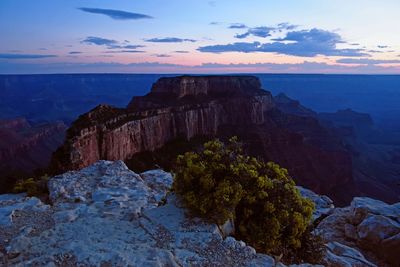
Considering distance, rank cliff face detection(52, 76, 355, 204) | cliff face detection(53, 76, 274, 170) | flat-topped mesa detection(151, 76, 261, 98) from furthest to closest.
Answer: flat-topped mesa detection(151, 76, 261, 98), cliff face detection(52, 76, 355, 204), cliff face detection(53, 76, 274, 170)

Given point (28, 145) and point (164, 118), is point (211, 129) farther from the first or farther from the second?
point (28, 145)

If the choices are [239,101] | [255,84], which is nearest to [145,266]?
[239,101]

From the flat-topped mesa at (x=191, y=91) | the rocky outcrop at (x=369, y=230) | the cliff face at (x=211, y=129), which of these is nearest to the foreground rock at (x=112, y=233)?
the rocky outcrop at (x=369, y=230)

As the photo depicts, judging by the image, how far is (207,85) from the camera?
260ft

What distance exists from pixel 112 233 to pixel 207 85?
71.5 m

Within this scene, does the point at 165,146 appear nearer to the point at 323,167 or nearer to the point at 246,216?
the point at 323,167

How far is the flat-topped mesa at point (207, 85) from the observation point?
69000 millimetres

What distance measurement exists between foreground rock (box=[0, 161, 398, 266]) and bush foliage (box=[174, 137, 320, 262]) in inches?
19.3

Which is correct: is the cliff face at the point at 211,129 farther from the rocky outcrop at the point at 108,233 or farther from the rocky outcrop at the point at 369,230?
the rocky outcrop at the point at 369,230

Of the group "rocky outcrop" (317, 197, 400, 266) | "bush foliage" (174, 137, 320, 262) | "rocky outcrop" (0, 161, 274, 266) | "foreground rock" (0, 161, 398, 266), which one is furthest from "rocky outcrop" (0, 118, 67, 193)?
"bush foliage" (174, 137, 320, 262)

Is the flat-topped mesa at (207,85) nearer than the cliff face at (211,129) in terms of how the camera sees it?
No

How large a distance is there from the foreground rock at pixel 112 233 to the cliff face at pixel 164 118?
16946mm

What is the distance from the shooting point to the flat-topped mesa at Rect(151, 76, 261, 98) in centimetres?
6900

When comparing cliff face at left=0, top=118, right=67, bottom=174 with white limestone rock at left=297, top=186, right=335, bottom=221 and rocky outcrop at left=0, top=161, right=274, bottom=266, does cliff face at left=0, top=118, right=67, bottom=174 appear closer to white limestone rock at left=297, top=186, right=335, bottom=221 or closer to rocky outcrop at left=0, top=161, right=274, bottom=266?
white limestone rock at left=297, top=186, right=335, bottom=221
